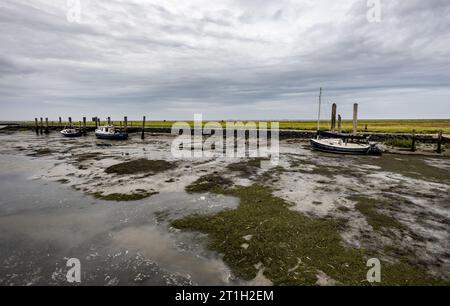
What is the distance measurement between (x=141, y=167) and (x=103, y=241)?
1382 cm

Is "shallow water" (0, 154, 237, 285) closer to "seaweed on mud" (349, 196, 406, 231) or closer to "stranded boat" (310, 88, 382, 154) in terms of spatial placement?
"seaweed on mud" (349, 196, 406, 231)

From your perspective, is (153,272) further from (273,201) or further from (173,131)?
(173,131)

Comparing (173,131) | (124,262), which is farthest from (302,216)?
(173,131)

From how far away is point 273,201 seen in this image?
44.2 ft

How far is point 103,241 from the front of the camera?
9281 mm

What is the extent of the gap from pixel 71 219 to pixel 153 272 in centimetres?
603

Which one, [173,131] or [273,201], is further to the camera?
[173,131]

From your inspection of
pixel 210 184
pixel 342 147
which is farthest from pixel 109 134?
pixel 342 147

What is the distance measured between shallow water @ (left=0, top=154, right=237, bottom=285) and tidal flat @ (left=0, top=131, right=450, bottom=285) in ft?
0.15

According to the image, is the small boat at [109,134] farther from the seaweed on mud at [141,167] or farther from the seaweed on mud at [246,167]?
the seaweed on mud at [246,167]

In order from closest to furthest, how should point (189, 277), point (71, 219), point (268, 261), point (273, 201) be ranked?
point (189, 277) → point (268, 261) → point (71, 219) → point (273, 201)

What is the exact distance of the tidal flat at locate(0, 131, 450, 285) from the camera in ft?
24.1

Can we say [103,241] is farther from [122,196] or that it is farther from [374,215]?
[374,215]

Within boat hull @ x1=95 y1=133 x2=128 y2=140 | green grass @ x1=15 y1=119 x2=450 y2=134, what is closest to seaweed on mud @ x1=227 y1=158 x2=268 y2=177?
boat hull @ x1=95 y1=133 x2=128 y2=140
